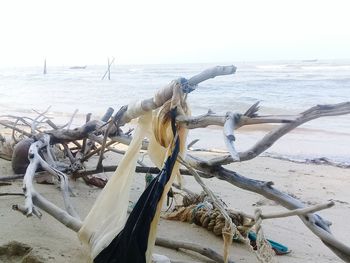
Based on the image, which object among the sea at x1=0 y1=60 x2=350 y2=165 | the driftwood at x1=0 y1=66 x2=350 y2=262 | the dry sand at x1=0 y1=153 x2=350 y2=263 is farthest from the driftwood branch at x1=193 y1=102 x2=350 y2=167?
the dry sand at x1=0 y1=153 x2=350 y2=263

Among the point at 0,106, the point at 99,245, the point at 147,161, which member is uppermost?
the point at 99,245

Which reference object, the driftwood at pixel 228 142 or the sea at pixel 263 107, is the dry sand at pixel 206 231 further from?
the sea at pixel 263 107

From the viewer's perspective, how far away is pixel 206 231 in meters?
3.19

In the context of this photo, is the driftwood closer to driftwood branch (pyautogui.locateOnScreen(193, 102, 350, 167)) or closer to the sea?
driftwood branch (pyautogui.locateOnScreen(193, 102, 350, 167))

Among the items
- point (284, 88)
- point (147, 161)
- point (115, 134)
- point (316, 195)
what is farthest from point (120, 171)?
point (284, 88)

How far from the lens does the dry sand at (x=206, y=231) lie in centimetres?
261

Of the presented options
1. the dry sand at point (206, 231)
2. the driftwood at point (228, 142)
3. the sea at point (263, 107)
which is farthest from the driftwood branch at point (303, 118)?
the dry sand at point (206, 231)

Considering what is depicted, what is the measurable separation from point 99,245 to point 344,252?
112 cm

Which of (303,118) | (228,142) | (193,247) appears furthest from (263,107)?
(228,142)

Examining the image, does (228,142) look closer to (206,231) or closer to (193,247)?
(193,247)

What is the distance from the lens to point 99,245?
6.68ft

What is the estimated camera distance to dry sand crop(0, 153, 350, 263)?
2.61 meters

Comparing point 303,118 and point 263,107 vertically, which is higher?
point 303,118

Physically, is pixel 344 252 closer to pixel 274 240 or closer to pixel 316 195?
pixel 274 240
